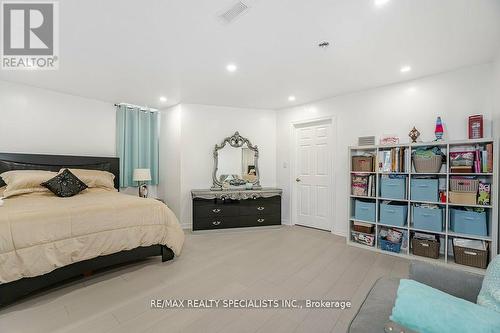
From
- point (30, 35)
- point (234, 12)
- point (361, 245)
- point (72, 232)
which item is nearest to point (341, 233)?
point (361, 245)

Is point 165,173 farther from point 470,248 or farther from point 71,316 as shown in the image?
point 470,248

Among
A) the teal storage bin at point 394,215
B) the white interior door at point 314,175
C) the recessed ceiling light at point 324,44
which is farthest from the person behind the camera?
the white interior door at point 314,175

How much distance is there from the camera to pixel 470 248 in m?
2.61

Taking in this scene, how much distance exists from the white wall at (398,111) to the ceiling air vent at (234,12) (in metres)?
2.64

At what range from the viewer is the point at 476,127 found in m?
2.68

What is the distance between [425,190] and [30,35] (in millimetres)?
4556

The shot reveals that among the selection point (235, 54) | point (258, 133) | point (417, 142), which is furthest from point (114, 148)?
point (417, 142)

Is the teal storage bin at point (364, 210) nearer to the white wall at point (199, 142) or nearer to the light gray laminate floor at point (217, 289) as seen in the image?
the light gray laminate floor at point (217, 289)

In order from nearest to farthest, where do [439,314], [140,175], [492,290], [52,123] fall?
[439,314] < [492,290] < [52,123] < [140,175]

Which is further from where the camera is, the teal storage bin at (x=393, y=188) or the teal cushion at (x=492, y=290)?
the teal storage bin at (x=393, y=188)

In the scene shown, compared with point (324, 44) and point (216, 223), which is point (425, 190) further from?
point (216, 223)

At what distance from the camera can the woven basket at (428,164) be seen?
2.82 m

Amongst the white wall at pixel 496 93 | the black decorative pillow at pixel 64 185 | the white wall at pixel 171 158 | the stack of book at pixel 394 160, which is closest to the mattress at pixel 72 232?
the black decorative pillow at pixel 64 185

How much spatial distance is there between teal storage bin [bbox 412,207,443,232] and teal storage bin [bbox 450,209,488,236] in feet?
0.41
